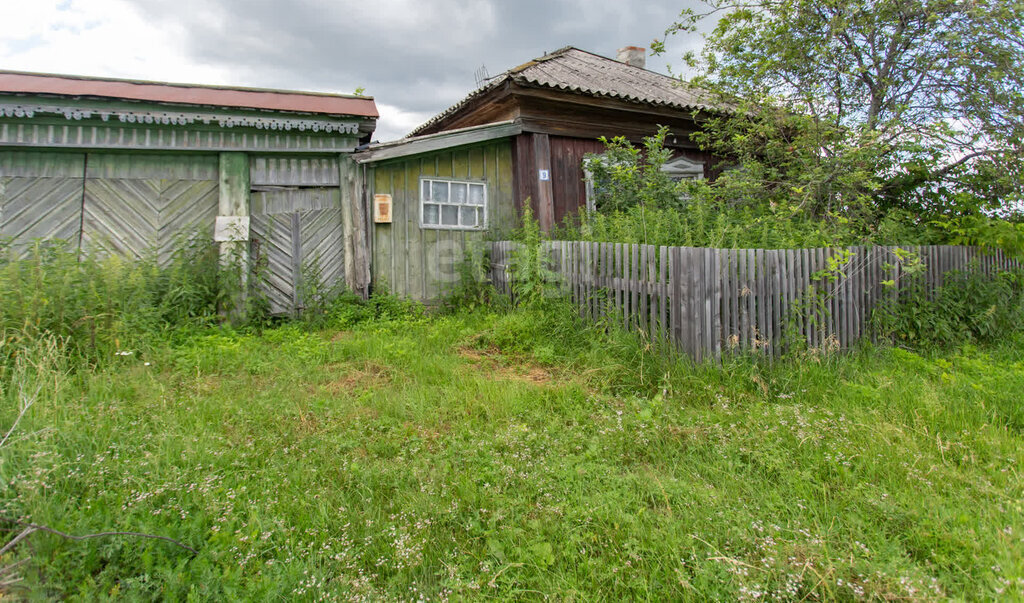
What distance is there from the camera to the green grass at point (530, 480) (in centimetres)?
206

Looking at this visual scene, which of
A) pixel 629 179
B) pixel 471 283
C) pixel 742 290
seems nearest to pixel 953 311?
pixel 742 290

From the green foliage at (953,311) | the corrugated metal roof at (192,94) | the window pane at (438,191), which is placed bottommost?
the green foliage at (953,311)

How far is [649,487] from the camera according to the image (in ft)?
8.96

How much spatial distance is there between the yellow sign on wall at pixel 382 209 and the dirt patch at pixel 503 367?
280cm

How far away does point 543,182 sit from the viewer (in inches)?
326

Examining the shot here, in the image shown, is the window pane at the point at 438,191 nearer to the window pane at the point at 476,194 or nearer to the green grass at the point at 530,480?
the window pane at the point at 476,194

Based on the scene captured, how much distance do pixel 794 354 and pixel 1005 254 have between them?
157 inches

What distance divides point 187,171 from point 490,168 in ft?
14.4

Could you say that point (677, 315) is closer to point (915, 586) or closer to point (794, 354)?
point (794, 354)

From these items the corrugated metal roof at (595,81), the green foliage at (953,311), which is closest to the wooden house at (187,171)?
the corrugated metal roof at (595,81)

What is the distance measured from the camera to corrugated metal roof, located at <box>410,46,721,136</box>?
8.22 metres

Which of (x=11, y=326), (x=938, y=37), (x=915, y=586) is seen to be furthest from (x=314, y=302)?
(x=938, y=37)

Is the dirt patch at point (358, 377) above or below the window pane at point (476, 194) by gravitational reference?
below

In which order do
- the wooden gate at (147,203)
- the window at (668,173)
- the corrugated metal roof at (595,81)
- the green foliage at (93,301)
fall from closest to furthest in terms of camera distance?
the green foliage at (93,301), the wooden gate at (147,203), the corrugated metal roof at (595,81), the window at (668,173)
